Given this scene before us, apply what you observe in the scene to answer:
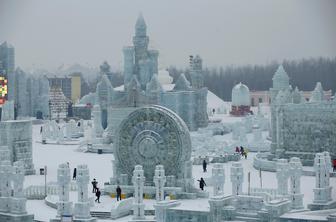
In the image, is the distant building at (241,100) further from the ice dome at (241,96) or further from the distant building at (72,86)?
the distant building at (72,86)

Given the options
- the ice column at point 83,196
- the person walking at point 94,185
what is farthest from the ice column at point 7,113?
the ice column at point 83,196

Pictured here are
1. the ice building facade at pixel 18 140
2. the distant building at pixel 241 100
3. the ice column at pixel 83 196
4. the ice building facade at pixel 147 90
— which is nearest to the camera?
the ice column at pixel 83 196

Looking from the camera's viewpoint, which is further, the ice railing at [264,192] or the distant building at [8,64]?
the distant building at [8,64]

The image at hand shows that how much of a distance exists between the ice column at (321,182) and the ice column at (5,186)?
987 cm

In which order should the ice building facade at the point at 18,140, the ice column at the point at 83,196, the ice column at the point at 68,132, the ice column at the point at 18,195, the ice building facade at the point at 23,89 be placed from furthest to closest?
the ice building facade at the point at 23,89
the ice column at the point at 68,132
the ice building facade at the point at 18,140
the ice column at the point at 18,195
the ice column at the point at 83,196

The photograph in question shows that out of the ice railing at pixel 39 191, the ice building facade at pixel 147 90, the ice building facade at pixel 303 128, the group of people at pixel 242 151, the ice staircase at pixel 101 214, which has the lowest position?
the ice staircase at pixel 101 214

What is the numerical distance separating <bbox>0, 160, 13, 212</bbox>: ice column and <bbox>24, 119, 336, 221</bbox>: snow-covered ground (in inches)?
38.7

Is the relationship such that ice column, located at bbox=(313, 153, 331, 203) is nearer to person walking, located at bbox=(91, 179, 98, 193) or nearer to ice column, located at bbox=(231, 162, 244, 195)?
ice column, located at bbox=(231, 162, 244, 195)

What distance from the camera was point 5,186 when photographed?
25156 mm

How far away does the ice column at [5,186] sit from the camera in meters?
25.0

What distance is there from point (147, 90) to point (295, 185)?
26.5 meters

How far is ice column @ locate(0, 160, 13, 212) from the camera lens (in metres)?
25.0

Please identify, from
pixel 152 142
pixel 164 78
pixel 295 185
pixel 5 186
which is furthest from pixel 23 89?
pixel 295 185

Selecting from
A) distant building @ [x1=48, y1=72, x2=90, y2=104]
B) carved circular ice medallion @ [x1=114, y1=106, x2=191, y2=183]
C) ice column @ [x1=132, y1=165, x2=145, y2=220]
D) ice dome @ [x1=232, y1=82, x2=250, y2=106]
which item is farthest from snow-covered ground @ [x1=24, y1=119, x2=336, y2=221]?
distant building @ [x1=48, y1=72, x2=90, y2=104]
